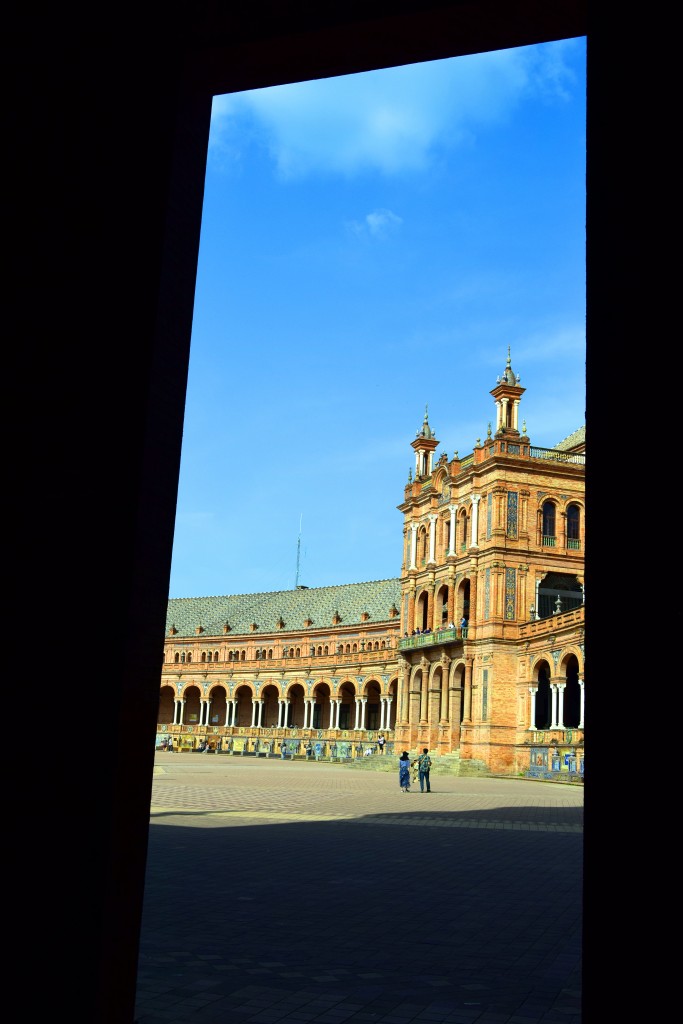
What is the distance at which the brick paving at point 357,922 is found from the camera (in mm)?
6270

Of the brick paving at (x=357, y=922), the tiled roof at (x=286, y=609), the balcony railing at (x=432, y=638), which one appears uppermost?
the tiled roof at (x=286, y=609)

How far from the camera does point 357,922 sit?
360 inches

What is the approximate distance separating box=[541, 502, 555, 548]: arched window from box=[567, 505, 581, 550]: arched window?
92cm

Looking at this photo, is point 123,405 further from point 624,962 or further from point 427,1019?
point 427,1019

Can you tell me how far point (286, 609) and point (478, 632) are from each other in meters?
42.9

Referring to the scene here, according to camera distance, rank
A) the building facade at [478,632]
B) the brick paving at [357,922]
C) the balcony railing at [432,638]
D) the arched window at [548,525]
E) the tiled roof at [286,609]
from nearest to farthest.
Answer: the brick paving at [357,922], the building facade at [478,632], the arched window at [548,525], the balcony railing at [432,638], the tiled roof at [286,609]

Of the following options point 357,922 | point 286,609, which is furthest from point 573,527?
point 357,922

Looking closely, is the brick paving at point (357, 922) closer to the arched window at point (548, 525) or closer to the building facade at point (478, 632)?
the building facade at point (478, 632)

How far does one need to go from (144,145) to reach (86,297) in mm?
791

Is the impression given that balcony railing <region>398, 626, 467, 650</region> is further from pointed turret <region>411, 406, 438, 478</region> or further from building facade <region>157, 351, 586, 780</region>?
pointed turret <region>411, 406, 438, 478</region>

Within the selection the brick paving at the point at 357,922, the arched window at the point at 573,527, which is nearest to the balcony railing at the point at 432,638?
the arched window at the point at 573,527

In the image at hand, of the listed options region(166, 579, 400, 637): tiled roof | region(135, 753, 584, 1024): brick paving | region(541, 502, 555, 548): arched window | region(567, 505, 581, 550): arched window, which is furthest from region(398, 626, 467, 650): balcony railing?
region(135, 753, 584, 1024): brick paving

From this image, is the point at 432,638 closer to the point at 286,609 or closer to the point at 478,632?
the point at 478,632

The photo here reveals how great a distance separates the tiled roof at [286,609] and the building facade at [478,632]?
234 centimetres
